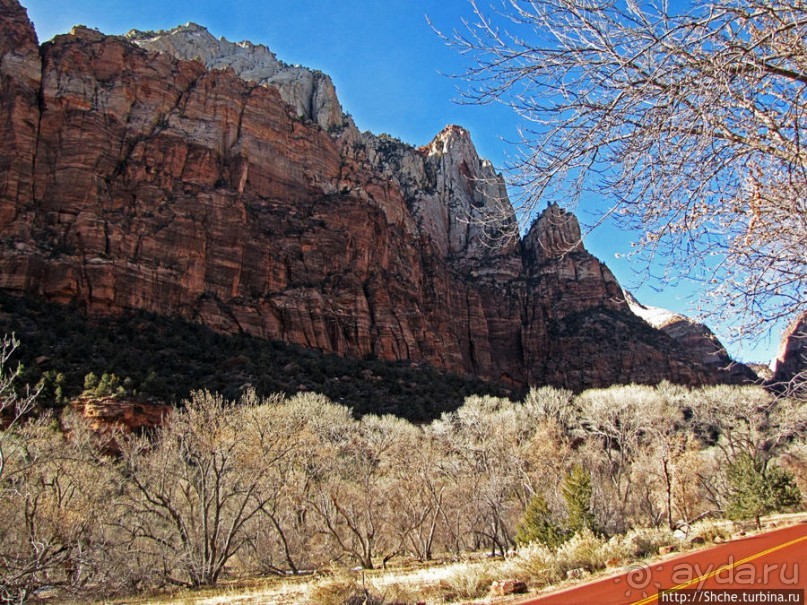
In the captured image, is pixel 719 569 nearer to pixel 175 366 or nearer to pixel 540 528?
pixel 540 528

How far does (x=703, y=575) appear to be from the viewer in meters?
8.96

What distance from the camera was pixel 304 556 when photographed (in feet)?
74.6

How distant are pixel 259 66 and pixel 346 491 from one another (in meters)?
102

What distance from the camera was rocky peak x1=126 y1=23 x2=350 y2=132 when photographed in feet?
318

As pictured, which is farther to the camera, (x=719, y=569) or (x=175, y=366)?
(x=175, y=366)

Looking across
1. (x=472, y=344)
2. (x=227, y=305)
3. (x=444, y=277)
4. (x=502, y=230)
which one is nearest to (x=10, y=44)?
(x=227, y=305)

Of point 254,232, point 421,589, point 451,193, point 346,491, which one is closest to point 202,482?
point 346,491

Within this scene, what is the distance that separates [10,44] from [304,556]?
70.6 m

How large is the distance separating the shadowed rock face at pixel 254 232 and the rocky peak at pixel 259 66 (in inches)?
21.8

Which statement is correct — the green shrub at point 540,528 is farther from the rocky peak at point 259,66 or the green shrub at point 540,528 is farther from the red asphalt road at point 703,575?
the rocky peak at point 259,66

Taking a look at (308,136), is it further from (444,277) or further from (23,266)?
(23,266)

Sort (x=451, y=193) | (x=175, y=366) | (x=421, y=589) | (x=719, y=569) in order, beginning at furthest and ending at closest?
(x=451, y=193)
(x=175, y=366)
(x=421, y=589)
(x=719, y=569)

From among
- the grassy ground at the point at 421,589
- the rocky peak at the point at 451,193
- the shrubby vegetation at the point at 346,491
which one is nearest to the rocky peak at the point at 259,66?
the rocky peak at the point at 451,193

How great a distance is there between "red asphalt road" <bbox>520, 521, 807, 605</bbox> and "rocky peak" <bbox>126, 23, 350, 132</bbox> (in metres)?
93.1
